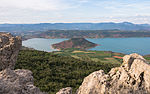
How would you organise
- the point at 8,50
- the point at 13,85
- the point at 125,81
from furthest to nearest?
the point at 8,50 < the point at 125,81 < the point at 13,85

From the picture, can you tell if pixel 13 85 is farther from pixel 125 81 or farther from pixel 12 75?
pixel 125 81

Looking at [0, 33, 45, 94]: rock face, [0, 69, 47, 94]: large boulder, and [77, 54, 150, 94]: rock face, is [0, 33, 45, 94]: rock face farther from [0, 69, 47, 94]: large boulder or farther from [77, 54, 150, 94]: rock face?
[77, 54, 150, 94]: rock face

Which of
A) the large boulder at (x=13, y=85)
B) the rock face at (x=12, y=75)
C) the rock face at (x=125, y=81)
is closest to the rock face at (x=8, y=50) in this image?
the rock face at (x=12, y=75)

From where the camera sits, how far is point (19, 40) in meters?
16.0

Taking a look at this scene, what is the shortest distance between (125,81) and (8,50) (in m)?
11.9

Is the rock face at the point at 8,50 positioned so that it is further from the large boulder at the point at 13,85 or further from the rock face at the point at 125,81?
the rock face at the point at 125,81

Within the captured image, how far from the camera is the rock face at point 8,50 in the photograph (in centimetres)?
1412

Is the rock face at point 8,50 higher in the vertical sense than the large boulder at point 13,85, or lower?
higher

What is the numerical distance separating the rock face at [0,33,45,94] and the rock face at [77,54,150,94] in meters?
4.82

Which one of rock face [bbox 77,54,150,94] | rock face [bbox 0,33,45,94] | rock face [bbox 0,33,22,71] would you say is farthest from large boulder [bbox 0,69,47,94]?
rock face [bbox 77,54,150,94]

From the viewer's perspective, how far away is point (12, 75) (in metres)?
11.5

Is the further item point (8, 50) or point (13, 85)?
point (8, 50)

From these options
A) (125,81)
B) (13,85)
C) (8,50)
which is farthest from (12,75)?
(125,81)

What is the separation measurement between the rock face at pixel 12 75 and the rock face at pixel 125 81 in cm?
482
